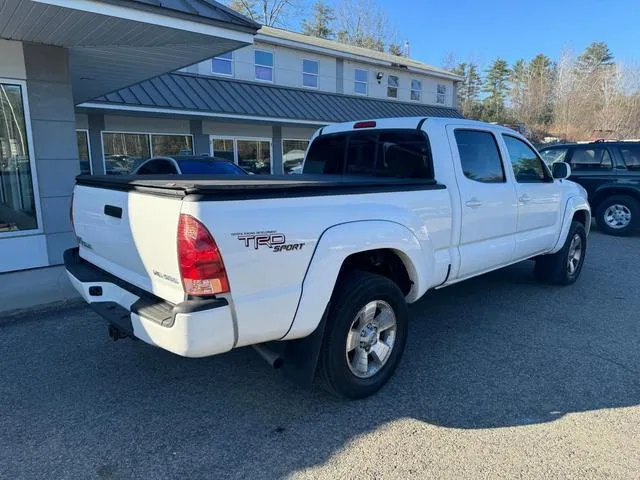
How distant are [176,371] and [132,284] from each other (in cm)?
100

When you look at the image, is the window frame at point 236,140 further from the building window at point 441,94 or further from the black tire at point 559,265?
the building window at point 441,94

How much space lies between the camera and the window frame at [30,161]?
6152mm

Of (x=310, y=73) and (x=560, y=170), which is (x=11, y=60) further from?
(x=310, y=73)

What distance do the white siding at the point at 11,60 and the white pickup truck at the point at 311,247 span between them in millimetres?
3589

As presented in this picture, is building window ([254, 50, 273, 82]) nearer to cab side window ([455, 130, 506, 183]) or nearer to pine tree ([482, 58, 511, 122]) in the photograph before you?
cab side window ([455, 130, 506, 183])

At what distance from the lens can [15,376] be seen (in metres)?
3.60

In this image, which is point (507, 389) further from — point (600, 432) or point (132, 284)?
point (132, 284)

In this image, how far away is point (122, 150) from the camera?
14.7 m

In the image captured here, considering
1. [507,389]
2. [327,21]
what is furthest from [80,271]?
[327,21]

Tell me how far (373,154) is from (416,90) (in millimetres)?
21072

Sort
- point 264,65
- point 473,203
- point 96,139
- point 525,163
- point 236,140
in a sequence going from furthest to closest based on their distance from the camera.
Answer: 1. point 264,65
2. point 236,140
3. point 96,139
4. point 525,163
5. point 473,203

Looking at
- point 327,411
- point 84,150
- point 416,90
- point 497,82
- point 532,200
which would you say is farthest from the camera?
point 497,82

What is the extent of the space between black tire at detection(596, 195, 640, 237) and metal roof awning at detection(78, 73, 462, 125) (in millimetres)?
10212

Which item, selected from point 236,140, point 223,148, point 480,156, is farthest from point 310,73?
point 480,156
